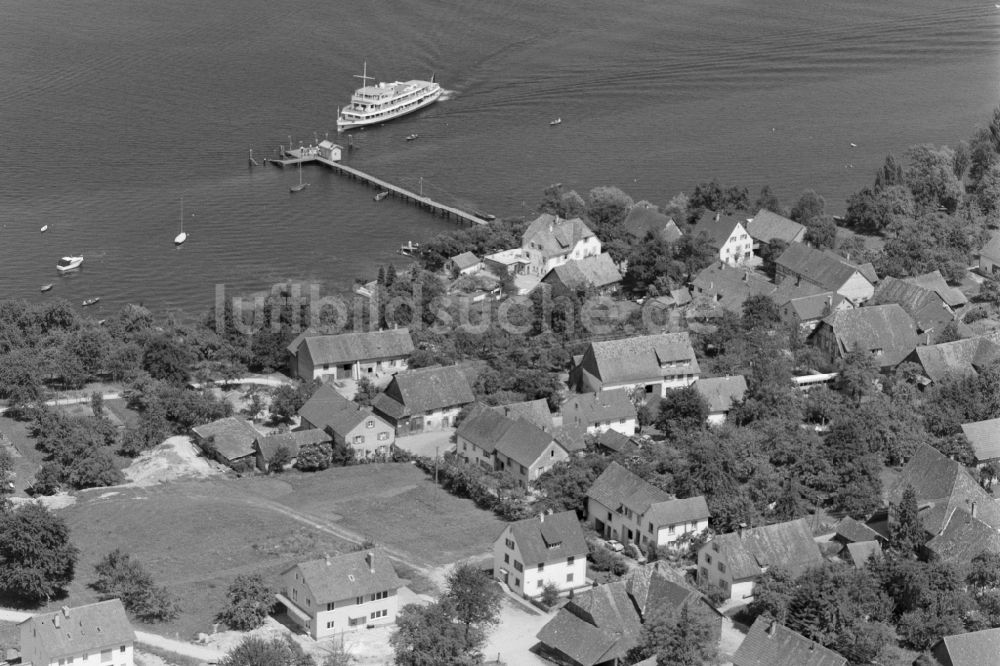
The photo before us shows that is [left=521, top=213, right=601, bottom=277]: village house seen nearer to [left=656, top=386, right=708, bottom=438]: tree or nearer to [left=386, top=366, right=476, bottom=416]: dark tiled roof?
[left=386, top=366, right=476, bottom=416]: dark tiled roof

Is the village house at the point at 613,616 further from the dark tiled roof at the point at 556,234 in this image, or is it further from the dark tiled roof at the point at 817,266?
the dark tiled roof at the point at 556,234

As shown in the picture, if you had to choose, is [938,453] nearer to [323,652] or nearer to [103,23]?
[323,652]

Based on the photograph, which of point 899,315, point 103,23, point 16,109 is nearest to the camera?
point 899,315

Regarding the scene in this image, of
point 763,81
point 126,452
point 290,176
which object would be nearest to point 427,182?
point 290,176

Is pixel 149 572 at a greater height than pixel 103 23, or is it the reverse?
pixel 103 23

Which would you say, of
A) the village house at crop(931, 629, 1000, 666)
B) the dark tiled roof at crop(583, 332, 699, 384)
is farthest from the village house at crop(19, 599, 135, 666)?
the dark tiled roof at crop(583, 332, 699, 384)

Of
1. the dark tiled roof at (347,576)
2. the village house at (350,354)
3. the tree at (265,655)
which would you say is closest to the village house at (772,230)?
the village house at (350,354)

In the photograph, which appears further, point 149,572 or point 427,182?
point 427,182

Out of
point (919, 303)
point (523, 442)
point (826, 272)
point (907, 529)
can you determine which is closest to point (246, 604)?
point (523, 442)
